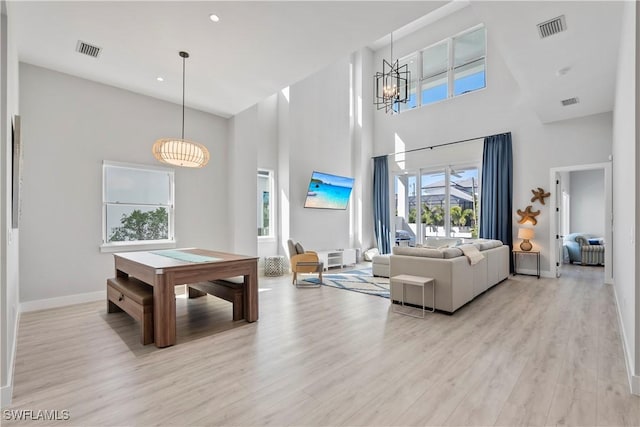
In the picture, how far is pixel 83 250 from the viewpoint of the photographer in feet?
15.0

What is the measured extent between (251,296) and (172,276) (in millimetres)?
943

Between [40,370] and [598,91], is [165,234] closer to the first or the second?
[40,370]

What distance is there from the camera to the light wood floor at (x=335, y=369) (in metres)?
1.93

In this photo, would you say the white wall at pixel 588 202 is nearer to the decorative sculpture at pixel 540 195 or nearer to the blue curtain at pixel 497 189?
the decorative sculpture at pixel 540 195

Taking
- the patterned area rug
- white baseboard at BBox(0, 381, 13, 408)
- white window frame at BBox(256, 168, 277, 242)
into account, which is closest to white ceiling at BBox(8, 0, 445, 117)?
white window frame at BBox(256, 168, 277, 242)

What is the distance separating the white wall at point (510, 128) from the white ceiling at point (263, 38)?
130cm

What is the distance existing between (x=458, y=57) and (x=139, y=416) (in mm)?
9030

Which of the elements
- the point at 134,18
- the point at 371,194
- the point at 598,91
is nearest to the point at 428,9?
the point at 134,18

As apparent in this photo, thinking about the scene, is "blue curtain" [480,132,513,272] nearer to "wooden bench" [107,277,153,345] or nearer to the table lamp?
the table lamp

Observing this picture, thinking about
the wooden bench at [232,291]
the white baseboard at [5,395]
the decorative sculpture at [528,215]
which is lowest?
the white baseboard at [5,395]

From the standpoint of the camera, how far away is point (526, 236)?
616 cm

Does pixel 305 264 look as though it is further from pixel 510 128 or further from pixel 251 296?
pixel 510 128

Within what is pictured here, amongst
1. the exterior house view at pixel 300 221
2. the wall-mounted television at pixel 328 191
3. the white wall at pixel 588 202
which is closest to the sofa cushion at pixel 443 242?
the exterior house view at pixel 300 221

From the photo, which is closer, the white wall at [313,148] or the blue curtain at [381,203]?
the white wall at [313,148]
